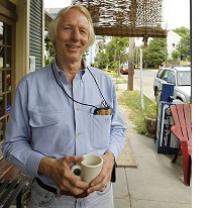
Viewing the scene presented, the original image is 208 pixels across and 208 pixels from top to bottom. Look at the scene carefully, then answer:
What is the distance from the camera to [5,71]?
15.2 ft

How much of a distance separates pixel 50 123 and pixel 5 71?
137 inches

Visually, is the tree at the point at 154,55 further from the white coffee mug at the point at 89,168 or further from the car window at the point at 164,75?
the white coffee mug at the point at 89,168

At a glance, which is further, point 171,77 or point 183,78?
point 171,77

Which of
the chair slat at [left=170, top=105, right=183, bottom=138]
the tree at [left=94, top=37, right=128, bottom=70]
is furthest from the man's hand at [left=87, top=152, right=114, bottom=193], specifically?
the tree at [left=94, top=37, right=128, bottom=70]

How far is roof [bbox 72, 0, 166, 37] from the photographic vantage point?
18.3 ft

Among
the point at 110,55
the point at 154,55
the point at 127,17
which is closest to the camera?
the point at 127,17

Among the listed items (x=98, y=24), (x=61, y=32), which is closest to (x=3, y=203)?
(x=61, y=32)

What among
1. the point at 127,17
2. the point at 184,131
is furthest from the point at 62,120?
the point at 127,17

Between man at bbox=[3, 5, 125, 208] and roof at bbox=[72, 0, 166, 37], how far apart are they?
4.11m

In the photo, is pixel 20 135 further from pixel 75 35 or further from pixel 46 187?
pixel 75 35

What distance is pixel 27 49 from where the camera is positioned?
4.82m

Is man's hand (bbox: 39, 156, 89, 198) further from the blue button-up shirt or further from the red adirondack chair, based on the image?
the red adirondack chair

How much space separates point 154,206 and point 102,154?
267cm

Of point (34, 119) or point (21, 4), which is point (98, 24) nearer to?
point (21, 4)
